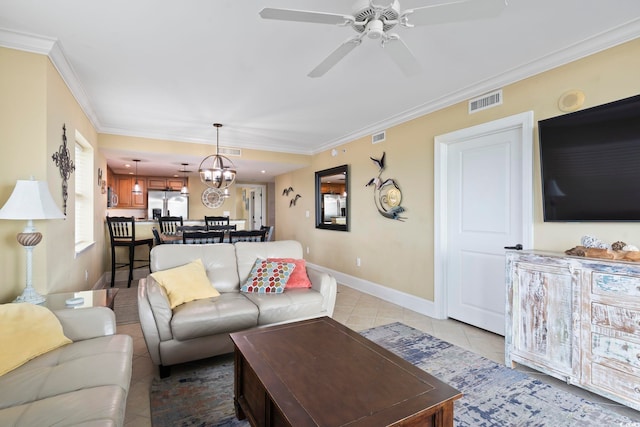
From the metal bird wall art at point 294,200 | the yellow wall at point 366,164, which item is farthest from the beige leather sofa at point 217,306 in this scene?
the metal bird wall art at point 294,200

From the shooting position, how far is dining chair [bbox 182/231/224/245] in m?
3.93

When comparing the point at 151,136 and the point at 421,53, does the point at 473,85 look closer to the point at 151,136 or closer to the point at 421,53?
the point at 421,53

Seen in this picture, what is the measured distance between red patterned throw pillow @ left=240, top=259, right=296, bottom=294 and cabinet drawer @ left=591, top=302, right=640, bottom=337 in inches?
93.7

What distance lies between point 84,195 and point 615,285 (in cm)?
536

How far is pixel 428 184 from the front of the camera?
370 centimetres

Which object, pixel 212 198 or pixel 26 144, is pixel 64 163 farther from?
pixel 212 198

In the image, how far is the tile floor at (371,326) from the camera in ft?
6.42

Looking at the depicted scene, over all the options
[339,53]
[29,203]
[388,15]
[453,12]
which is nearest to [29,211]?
[29,203]

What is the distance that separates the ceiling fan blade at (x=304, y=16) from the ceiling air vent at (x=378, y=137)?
9.73ft

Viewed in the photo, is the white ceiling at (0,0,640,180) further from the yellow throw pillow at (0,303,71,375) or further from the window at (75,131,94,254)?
the yellow throw pillow at (0,303,71,375)

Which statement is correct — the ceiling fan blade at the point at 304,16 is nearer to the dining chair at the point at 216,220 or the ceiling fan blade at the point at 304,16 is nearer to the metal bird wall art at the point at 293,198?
the dining chair at the point at 216,220

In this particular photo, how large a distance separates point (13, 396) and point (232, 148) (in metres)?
4.71

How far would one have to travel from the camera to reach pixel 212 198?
8.84 metres

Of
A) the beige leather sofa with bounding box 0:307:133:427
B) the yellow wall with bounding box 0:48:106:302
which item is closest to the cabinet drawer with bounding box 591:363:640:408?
the beige leather sofa with bounding box 0:307:133:427
